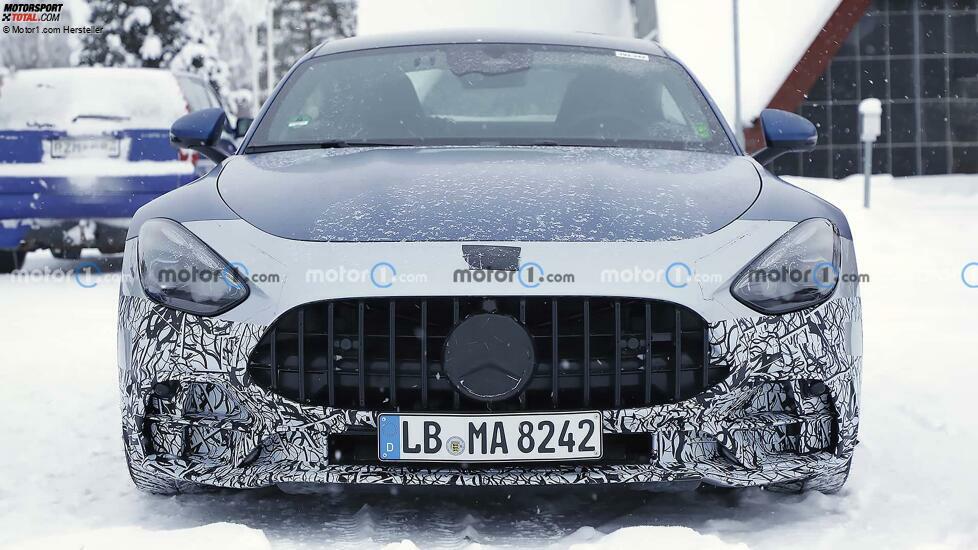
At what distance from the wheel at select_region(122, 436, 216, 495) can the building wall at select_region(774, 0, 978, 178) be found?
22.4 m

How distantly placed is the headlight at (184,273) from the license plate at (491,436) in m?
0.48

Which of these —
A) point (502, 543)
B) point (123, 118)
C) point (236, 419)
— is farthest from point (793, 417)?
point (123, 118)

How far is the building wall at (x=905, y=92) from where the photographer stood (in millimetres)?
25078

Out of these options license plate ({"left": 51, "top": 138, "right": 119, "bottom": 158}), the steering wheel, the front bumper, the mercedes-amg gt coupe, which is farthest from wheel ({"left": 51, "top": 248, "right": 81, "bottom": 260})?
the front bumper

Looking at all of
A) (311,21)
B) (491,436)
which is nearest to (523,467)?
(491,436)

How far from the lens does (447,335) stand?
10.2 feet

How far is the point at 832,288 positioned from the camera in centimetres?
331

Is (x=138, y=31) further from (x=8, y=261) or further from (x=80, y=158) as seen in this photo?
(x=80, y=158)

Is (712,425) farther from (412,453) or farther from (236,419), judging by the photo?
(236,419)

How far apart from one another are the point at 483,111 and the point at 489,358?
2.32 m

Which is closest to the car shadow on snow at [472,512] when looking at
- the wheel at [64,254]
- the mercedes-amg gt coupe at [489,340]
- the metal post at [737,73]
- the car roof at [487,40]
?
the mercedes-amg gt coupe at [489,340]

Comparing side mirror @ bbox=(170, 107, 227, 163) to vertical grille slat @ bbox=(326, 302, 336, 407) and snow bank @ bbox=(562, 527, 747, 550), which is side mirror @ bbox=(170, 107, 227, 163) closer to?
vertical grille slat @ bbox=(326, 302, 336, 407)

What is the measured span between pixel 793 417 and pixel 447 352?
32.9 inches

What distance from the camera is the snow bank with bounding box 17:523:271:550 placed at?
290 centimetres
